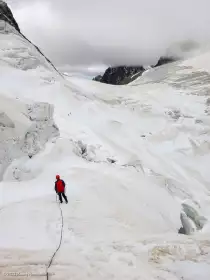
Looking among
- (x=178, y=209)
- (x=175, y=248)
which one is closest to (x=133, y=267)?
(x=175, y=248)

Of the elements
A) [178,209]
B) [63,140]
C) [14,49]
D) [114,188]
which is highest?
[14,49]

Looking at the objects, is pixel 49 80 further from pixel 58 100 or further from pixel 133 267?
pixel 133 267

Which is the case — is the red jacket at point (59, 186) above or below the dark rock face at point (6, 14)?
below

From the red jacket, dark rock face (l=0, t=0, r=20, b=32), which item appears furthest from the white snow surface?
dark rock face (l=0, t=0, r=20, b=32)

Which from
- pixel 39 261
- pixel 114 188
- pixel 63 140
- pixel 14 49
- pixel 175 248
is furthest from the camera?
pixel 14 49

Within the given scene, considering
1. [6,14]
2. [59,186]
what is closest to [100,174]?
[59,186]

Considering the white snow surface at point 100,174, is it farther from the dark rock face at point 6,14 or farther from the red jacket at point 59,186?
the dark rock face at point 6,14

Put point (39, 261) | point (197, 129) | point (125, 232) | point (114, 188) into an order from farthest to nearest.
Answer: point (197, 129)
point (114, 188)
point (125, 232)
point (39, 261)

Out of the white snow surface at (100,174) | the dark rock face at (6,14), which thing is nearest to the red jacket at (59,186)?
the white snow surface at (100,174)
